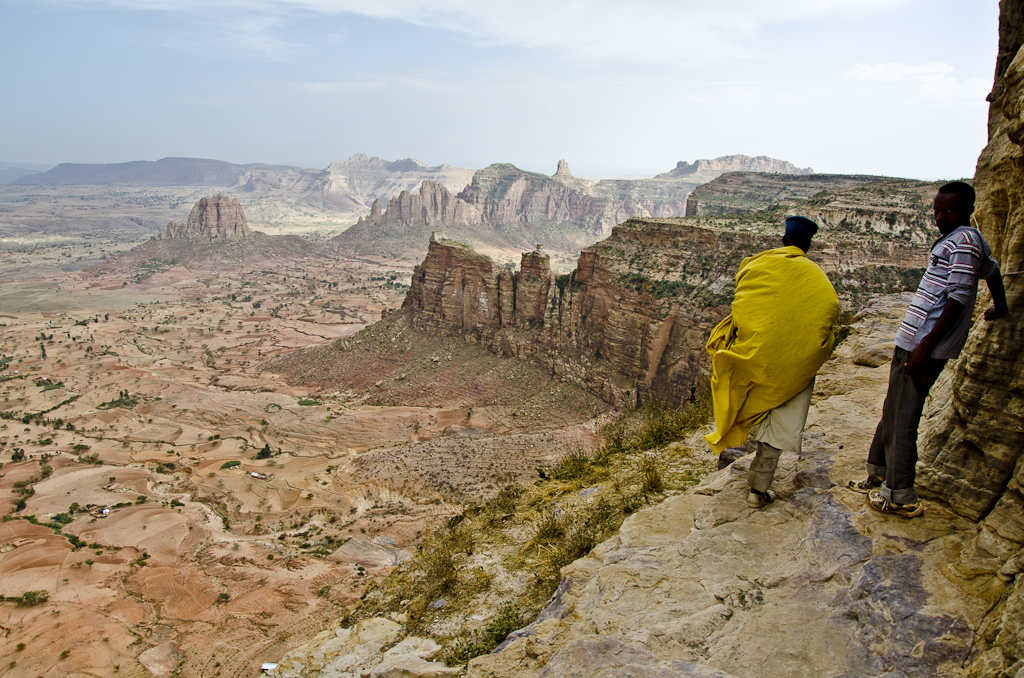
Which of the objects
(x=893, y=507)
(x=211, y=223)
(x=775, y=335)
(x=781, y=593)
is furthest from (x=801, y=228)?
(x=211, y=223)

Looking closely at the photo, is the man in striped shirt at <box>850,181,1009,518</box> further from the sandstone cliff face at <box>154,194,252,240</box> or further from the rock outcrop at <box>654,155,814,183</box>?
the rock outcrop at <box>654,155,814,183</box>

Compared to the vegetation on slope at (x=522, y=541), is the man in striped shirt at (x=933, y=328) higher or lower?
higher

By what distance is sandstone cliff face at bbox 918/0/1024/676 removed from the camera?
2883mm

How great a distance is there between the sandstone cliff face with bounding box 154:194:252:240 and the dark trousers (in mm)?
107603

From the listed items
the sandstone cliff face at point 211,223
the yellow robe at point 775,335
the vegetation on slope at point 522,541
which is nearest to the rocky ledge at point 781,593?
the vegetation on slope at point 522,541

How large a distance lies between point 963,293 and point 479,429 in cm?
2294

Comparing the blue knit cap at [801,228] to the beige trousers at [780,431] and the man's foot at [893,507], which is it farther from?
the man's foot at [893,507]

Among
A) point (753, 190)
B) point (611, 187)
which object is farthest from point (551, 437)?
point (611, 187)

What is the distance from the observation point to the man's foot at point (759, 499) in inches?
178

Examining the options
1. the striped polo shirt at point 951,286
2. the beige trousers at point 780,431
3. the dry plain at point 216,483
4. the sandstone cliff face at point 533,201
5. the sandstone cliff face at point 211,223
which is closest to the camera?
the striped polo shirt at point 951,286

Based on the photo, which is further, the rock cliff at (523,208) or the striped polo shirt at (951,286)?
the rock cliff at (523,208)

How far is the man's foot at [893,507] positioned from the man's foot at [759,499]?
0.84m

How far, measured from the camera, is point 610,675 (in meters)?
2.92

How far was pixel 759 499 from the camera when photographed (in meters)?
4.51
